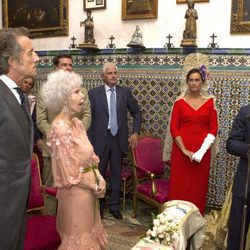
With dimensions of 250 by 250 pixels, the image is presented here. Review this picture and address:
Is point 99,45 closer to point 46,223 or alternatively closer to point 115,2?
point 115,2

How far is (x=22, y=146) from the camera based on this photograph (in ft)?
6.73

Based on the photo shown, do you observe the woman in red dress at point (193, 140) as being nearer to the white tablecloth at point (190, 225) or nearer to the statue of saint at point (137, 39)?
the statue of saint at point (137, 39)

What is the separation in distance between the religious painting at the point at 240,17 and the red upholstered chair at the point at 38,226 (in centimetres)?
316

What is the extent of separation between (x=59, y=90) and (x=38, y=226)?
3.64 ft

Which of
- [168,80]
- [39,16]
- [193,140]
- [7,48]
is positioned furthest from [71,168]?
[39,16]

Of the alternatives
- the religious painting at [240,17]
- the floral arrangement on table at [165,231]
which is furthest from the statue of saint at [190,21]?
the floral arrangement on table at [165,231]

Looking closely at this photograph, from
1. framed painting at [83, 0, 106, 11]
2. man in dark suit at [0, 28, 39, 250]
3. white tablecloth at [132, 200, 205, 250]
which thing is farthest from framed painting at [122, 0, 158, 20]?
man in dark suit at [0, 28, 39, 250]

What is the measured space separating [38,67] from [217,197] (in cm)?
366

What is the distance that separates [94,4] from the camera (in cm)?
593

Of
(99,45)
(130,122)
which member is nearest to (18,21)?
(99,45)

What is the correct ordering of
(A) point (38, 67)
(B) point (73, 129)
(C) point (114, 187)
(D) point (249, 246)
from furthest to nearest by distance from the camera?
(A) point (38, 67), (C) point (114, 187), (D) point (249, 246), (B) point (73, 129)

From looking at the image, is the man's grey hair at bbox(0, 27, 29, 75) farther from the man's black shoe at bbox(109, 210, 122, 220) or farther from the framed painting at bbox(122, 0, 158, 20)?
the framed painting at bbox(122, 0, 158, 20)

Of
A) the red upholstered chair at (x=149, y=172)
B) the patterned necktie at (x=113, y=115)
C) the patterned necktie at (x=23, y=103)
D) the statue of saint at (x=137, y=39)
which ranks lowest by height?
the red upholstered chair at (x=149, y=172)

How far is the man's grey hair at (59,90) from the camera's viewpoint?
9.86ft
